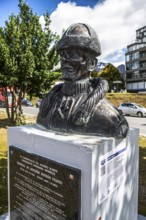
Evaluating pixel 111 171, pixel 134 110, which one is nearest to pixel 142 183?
pixel 111 171

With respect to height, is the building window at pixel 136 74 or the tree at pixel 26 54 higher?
the building window at pixel 136 74

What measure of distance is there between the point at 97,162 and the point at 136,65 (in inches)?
1807

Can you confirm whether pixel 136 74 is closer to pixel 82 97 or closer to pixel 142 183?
pixel 142 183

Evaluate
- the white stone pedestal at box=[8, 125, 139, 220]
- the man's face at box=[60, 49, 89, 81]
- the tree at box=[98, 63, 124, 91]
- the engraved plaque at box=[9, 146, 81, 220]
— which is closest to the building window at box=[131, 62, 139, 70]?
the tree at box=[98, 63, 124, 91]

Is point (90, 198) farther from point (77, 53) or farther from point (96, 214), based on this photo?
point (77, 53)

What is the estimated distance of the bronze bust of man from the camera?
2580 mm

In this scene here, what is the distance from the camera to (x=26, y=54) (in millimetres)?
9742

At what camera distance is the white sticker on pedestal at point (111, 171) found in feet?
7.77

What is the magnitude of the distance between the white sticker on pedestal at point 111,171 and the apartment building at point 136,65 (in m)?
42.9

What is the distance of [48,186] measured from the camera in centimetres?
257

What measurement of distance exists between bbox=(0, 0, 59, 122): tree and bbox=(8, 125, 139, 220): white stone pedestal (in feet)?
23.8

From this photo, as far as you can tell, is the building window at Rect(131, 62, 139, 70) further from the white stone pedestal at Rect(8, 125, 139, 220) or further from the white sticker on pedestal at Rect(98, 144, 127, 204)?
the white sticker on pedestal at Rect(98, 144, 127, 204)

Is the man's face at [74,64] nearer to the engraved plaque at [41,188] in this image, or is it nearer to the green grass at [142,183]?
the engraved plaque at [41,188]

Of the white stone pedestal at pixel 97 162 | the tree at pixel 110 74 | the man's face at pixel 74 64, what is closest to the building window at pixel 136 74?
the tree at pixel 110 74
